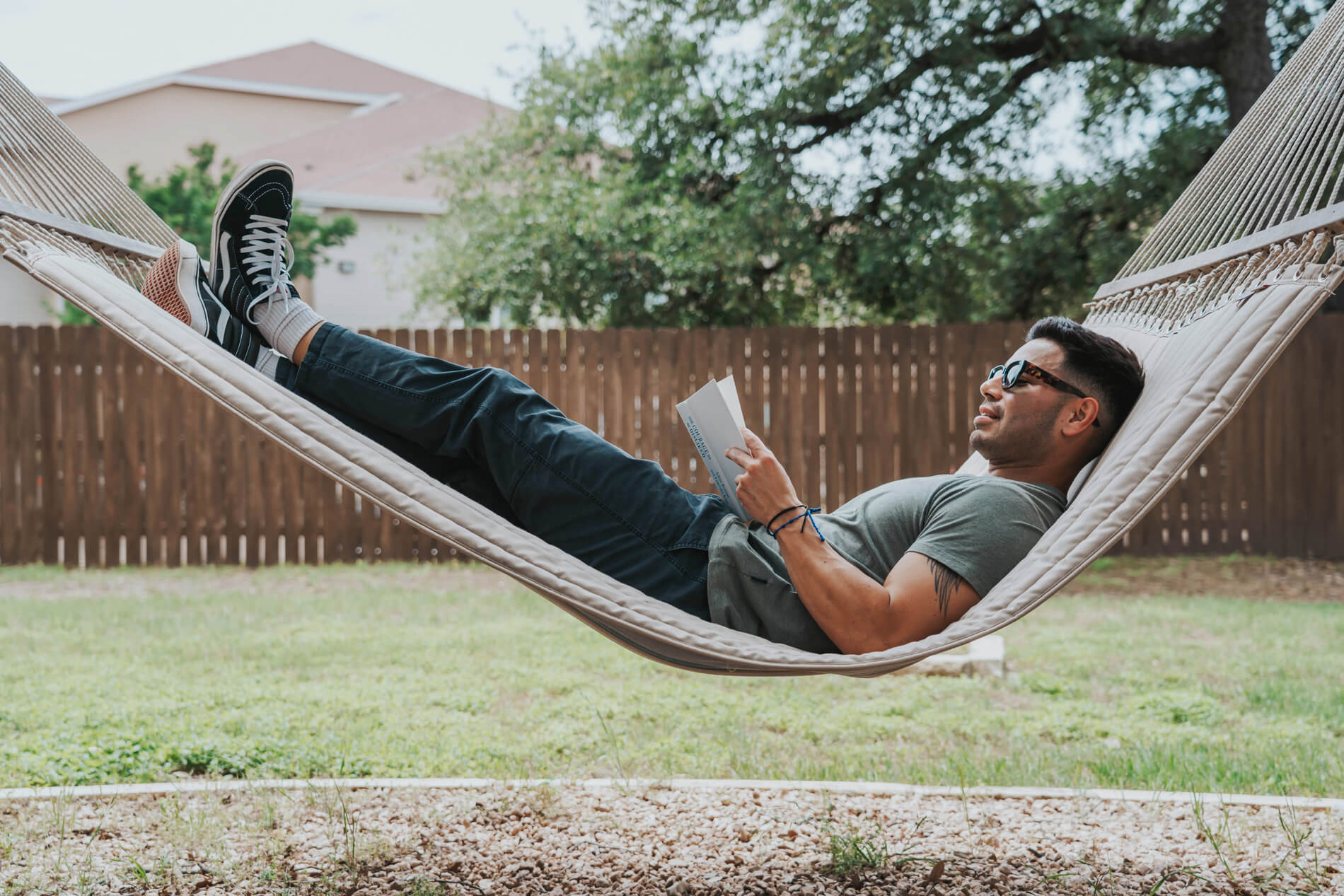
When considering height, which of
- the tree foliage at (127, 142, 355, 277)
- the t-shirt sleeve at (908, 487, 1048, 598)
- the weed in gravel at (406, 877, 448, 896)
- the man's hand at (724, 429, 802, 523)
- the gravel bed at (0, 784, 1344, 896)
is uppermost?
the tree foliage at (127, 142, 355, 277)

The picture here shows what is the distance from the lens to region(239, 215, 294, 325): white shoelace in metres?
2.01

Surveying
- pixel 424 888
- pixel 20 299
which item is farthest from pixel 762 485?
pixel 20 299

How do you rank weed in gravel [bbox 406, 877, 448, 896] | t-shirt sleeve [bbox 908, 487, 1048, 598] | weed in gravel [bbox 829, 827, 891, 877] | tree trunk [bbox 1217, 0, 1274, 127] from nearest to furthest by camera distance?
t-shirt sleeve [bbox 908, 487, 1048, 598] → weed in gravel [bbox 406, 877, 448, 896] → weed in gravel [bbox 829, 827, 891, 877] → tree trunk [bbox 1217, 0, 1274, 127]

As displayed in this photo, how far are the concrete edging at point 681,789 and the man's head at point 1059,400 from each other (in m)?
0.80

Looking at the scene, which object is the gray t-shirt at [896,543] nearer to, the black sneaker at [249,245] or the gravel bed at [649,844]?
the gravel bed at [649,844]

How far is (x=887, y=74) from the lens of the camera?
6207 millimetres

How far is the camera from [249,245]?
2047 mm

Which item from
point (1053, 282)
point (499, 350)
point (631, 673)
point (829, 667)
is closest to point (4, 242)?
point (829, 667)

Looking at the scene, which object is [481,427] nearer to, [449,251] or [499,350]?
[499,350]

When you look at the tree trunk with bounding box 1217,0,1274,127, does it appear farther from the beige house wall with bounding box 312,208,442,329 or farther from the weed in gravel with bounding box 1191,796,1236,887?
the beige house wall with bounding box 312,208,442,329

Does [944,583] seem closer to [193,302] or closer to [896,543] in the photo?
[896,543]

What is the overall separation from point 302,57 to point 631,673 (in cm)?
1829

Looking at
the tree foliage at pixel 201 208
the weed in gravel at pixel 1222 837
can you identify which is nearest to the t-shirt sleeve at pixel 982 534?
the weed in gravel at pixel 1222 837

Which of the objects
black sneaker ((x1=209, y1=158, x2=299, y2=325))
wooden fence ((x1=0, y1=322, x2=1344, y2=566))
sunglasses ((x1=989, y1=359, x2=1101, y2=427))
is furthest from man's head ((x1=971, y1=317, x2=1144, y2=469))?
wooden fence ((x1=0, y1=322, x2=1344, y2=566))
